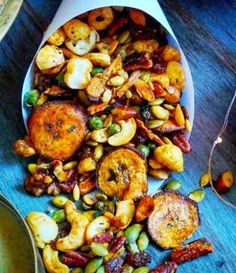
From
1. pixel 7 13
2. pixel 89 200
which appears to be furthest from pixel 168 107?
pixel 7 13

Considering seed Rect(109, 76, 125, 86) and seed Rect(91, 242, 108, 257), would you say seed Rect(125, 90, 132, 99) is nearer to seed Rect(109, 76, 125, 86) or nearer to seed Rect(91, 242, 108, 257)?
seed Rect(109, 76, 125, 86)

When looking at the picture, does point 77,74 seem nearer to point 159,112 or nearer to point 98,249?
point 159,112

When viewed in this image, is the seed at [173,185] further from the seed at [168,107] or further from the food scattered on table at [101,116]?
the seed at [168,107]

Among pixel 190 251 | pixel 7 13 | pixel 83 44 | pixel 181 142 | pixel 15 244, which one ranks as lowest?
pixel 190 251

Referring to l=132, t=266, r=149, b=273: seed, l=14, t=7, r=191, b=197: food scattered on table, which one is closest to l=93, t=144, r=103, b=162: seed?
l=14, t=7, r=191, b=197: food scattered on table

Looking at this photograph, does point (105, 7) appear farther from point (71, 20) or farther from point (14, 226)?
point (14, 226)

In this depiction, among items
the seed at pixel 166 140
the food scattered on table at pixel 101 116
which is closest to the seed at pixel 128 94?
the food scattered on table at pixel 101 116
